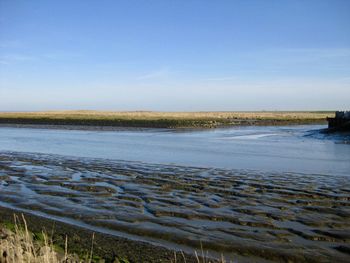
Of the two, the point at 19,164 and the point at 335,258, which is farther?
the point at 19,164

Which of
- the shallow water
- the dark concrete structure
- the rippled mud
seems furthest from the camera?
the dark concrete structure

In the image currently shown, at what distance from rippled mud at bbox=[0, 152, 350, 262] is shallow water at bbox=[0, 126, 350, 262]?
0.02m

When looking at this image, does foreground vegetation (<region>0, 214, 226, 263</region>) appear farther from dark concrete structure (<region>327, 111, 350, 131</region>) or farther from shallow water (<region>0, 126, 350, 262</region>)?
dark concrete structure (<region>327, 111, 350, 131</region>)

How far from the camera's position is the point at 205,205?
10.9 meters

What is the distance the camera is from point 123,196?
12.1 metres

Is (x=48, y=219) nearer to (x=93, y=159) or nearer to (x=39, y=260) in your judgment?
(x=39, y=260)

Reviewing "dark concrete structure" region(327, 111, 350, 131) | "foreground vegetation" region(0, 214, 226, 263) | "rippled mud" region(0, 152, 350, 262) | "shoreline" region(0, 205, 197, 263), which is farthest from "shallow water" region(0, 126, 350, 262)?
"dark concrete structure" region(327, 111, 350, 131)

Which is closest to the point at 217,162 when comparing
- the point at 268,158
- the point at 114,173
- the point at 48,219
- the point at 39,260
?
the point at 268,158

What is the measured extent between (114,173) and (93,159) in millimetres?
5104

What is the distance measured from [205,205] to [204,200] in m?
0.59

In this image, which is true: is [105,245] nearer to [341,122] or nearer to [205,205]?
[205,205]

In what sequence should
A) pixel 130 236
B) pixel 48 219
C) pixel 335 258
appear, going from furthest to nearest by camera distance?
pixel 48 219, pixel 130 236, pixel 335 258

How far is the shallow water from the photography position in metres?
8.15

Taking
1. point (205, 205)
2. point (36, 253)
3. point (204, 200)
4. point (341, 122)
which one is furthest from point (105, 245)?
point (341, 122)
